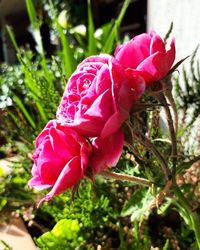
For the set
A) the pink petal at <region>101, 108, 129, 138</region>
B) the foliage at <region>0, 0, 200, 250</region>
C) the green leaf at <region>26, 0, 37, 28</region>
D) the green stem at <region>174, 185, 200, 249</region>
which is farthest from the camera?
the green leaf at <region>26, 0, 37, 28</region>

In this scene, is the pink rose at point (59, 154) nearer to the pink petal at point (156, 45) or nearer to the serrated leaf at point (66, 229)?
the pink petal at point (156, 45)

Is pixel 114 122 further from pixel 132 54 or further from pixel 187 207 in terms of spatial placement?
pixel 187 207

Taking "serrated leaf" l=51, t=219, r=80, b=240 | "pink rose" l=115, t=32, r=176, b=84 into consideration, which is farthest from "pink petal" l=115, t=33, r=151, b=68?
"serrated leaf" l=51, t=219, r=80, b=240

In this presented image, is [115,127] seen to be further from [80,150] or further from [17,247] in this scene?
[17,247]

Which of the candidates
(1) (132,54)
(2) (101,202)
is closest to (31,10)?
(2) (101,202)

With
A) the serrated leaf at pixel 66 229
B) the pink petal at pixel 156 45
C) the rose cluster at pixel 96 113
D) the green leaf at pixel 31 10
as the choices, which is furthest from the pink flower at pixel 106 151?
the green leaf at pixel 31 10

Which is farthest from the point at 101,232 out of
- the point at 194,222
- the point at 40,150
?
the point at 40,150

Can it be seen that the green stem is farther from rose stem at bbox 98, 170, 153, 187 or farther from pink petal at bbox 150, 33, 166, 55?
pink petal at bbox 150, 33, 166, 55
